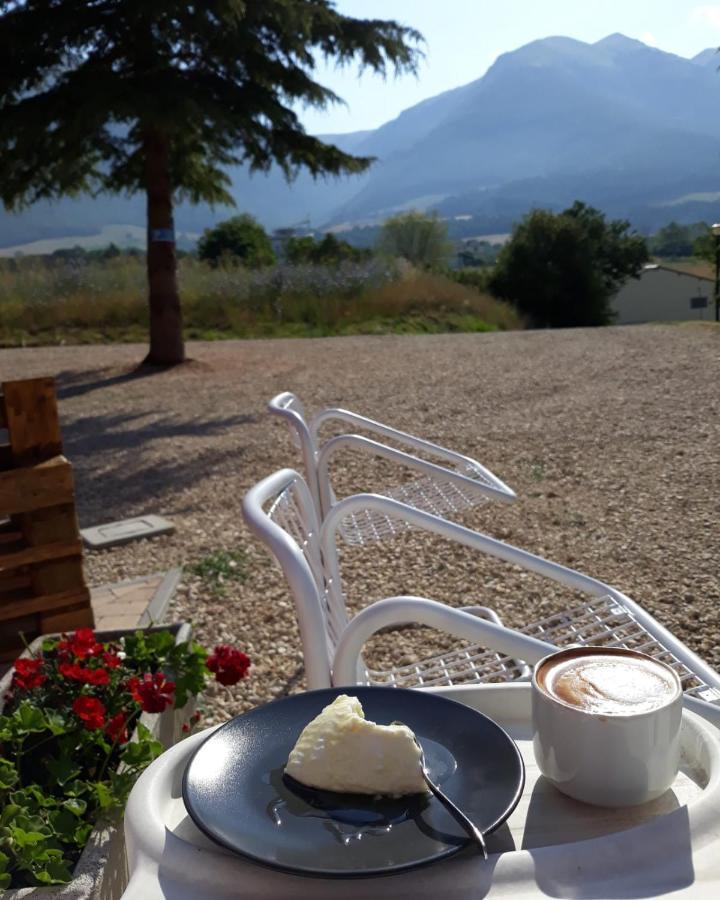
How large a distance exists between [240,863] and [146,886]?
0.08 m

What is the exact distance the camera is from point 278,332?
569 inches

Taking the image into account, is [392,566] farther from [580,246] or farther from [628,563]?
[580,246]

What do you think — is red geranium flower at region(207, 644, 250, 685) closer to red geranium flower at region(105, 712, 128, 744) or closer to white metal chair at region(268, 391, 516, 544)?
red geranium flower at region(105, 712, 128, 744)

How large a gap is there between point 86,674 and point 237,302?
14.2m

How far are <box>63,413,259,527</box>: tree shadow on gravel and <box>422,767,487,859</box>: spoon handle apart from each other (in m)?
Result: 4.12

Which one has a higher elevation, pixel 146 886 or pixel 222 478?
pixel 146 886

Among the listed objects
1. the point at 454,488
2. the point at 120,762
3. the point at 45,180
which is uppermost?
the point at 45,180

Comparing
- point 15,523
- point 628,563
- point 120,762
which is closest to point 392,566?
point 628,563

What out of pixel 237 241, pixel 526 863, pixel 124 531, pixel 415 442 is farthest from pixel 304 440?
pixel 237 241

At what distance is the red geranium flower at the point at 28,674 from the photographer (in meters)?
1.74

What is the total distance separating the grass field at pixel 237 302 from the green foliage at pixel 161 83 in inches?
174

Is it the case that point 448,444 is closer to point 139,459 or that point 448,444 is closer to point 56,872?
point 139,459

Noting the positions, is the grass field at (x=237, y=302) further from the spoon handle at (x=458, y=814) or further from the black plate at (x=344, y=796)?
the spoon handle at (x=458, y=814)

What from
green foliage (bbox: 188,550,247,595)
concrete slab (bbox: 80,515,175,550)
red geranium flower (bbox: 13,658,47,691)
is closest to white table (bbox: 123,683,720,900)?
red geranium flower (bbox: 13,658,47,691)
